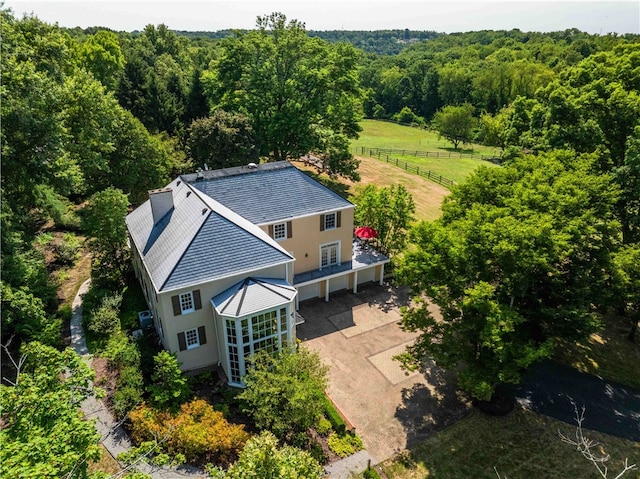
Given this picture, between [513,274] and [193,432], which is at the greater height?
[513,274]

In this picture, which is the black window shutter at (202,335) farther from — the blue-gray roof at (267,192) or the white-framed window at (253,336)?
the blue-gray roof at (267,192)

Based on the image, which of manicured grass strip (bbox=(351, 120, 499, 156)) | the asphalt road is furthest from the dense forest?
manicured grass strip (bbox=(351, 120, 499, 156))

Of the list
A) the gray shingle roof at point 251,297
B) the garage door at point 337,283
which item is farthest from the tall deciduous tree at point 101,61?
the gray shingle roof at point 251,297

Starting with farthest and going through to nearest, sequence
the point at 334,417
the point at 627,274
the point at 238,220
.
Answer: the point at 238,220 → the point at 627,274 → the point at 334,417

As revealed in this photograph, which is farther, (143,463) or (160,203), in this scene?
(160,203)

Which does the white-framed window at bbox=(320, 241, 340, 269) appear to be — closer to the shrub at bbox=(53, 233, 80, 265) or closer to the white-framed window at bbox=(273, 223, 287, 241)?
the white-framed window at bbox=(273, 223, 287, 241)

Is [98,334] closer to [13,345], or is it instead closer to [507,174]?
[13,345]

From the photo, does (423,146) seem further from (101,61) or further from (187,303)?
(187,303)

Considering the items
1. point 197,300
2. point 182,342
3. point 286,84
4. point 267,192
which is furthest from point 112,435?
point 286,84
